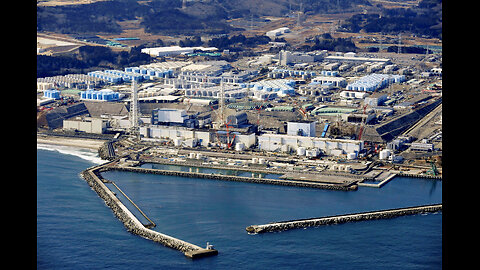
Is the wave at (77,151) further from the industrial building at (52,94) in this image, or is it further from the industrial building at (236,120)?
the industrial building at (52,94)

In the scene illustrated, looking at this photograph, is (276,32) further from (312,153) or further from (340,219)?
(340,219)

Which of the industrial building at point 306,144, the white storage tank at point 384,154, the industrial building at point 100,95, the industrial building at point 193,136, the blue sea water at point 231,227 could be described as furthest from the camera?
the industrial building at point 100,95

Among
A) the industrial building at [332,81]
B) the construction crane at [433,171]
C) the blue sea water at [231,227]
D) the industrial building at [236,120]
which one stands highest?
the industrial building at [332,81]

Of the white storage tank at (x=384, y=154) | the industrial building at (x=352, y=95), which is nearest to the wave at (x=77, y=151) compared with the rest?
the white storage tank at (x=384, y=154)

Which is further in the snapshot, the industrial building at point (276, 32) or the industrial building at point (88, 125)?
the industrial building at point (276, 32)

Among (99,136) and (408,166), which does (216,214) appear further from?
(99,136)
